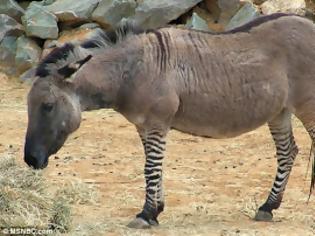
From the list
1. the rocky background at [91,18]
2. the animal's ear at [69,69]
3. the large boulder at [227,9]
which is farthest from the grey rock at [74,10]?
the animal's ear at [69,69]

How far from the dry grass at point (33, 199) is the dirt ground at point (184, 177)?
25cm

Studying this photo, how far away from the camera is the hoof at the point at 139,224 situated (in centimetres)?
716

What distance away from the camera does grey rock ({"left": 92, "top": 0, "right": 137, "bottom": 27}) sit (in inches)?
595

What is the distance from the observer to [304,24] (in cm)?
777

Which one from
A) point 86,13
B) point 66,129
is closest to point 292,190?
point 66,129

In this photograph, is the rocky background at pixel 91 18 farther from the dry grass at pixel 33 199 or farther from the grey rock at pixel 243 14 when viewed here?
the dry grass at pixel 33 199

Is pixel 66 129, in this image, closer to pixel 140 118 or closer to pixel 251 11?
pixel 140 118

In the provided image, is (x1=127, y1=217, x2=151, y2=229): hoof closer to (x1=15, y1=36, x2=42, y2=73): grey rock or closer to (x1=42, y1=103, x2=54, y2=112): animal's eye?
(x1=42, y1=103, x2=54, y2=112): animal's eye

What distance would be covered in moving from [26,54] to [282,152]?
796 centimetres

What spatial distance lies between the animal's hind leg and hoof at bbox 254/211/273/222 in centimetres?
13

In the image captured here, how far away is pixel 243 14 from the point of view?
14336 mm

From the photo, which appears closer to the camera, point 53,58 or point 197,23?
point 53,58

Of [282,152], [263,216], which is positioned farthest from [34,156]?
[282,152]

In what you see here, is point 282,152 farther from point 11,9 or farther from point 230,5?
point 11,9
